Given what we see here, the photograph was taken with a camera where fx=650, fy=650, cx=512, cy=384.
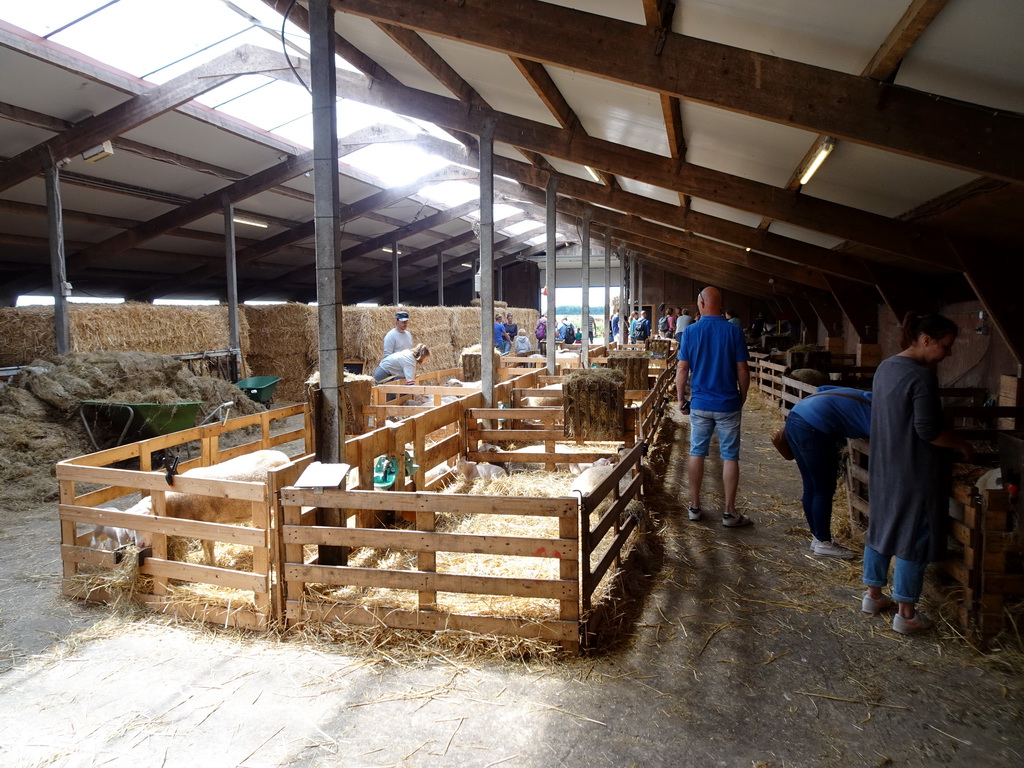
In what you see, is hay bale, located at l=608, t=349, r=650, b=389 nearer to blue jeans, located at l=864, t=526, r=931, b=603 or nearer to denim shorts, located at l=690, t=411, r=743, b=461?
denim shorts, located at l=690, t=411, r=743, b=461

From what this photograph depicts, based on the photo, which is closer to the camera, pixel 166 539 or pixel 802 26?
pixel 802 26

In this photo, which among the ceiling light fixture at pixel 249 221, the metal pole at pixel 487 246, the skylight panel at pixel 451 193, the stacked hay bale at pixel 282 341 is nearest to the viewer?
the metal pole at pixel 487 246

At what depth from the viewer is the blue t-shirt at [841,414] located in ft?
15.2

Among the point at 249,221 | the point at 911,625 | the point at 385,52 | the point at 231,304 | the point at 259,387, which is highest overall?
the point at 385,52

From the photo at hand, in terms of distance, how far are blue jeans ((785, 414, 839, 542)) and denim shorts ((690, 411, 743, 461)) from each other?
683 millimetres

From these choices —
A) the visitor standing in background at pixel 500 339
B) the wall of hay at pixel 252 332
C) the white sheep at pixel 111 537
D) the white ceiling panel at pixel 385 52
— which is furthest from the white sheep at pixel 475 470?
the visitor standing in background at pixel 500 339

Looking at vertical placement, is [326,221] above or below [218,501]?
above

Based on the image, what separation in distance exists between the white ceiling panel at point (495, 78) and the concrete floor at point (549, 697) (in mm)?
5504

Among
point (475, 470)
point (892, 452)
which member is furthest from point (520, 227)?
point (892, 452)

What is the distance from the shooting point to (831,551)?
4949 millimetres

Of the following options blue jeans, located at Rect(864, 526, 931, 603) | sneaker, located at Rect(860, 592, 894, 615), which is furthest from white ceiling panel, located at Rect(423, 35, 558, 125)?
sneaker, located at Rect(860, 592, 894, 615)

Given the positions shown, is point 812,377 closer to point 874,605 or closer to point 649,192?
point 649,192

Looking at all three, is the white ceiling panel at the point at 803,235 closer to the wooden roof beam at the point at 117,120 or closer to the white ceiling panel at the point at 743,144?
the white ceiling panel at the point at 743,144

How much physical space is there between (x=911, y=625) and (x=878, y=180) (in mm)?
4548
